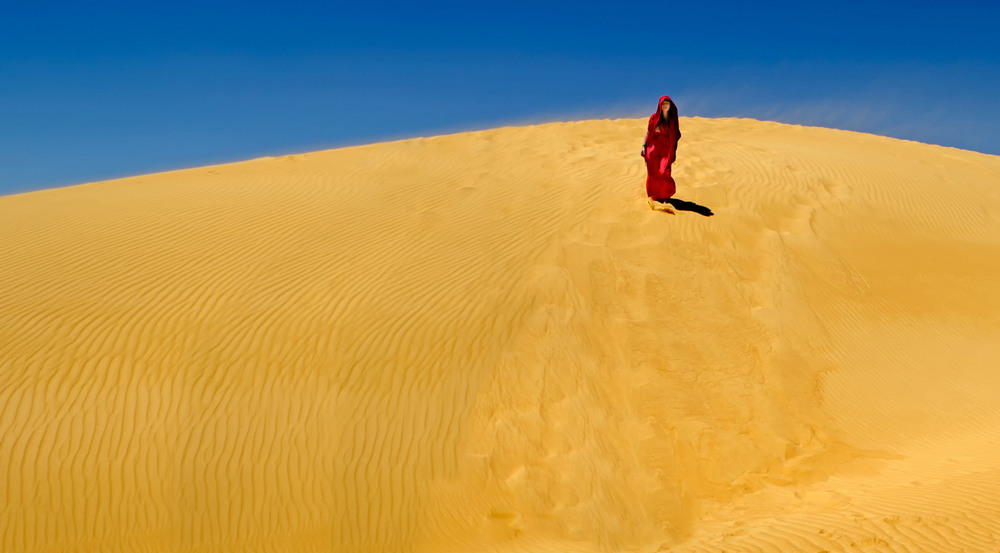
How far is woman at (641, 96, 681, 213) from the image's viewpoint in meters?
12.9

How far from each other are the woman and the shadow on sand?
0.97 ft

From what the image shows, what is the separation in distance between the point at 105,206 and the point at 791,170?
14.4 metres

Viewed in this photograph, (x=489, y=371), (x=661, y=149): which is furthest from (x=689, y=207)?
(x=489, y=371)

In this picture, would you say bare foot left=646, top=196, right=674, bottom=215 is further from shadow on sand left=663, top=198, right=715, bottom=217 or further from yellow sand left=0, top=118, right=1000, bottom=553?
shadow on sand left=663, top=198, right=715, bottom=217

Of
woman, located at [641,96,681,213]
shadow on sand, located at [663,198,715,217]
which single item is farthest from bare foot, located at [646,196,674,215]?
shadow on sand, located at [663,198,715,217]

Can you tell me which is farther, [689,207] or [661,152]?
[689,207]

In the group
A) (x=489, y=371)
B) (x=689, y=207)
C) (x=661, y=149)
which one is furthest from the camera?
(x=689, y=207)

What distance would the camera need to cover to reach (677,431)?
9.30 metres

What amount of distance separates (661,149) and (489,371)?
5.92 m

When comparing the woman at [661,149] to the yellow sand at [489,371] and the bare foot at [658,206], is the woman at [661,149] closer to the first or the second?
the bare foot at [658,206]

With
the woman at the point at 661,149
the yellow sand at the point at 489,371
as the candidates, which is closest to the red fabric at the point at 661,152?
the woman at the point at 661,149

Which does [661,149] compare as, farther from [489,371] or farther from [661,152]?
[489,371]

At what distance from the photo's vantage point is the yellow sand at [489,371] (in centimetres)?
770

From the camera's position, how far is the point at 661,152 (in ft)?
42.9
